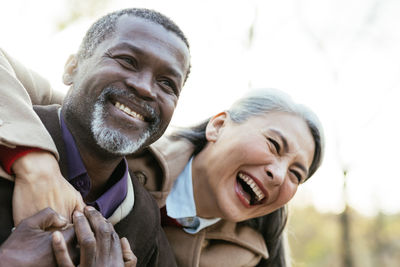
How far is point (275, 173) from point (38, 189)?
59.2 inches

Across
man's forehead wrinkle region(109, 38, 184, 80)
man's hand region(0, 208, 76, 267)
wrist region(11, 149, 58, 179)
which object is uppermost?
man's forehead wrinkle region(109, 38, 184, 80)

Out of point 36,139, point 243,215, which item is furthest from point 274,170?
point 36,139

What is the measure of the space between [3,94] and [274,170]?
1.61 meters

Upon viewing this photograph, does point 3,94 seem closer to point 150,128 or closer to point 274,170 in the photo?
point 150,128

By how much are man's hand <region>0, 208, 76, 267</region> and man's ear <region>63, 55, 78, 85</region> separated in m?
0.89

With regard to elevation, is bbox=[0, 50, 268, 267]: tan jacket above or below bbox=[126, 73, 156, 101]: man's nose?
below

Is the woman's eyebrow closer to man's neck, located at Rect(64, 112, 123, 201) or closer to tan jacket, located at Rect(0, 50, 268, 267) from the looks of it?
tan jacket, located at Rect(0, 50, 268, 267)

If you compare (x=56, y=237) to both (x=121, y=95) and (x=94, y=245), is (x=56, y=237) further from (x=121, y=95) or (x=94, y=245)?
(x=121, y=95)

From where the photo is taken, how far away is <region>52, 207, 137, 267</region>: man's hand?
1.45 meters

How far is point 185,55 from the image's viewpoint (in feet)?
7.34

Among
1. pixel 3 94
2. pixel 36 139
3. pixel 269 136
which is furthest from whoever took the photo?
pixel 269 136

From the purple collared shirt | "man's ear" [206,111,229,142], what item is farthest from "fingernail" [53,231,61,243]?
"man's ear" [206,111,229,142]

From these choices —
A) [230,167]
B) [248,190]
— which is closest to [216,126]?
[230,167]

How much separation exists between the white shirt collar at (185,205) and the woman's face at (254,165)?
0.07 metres
